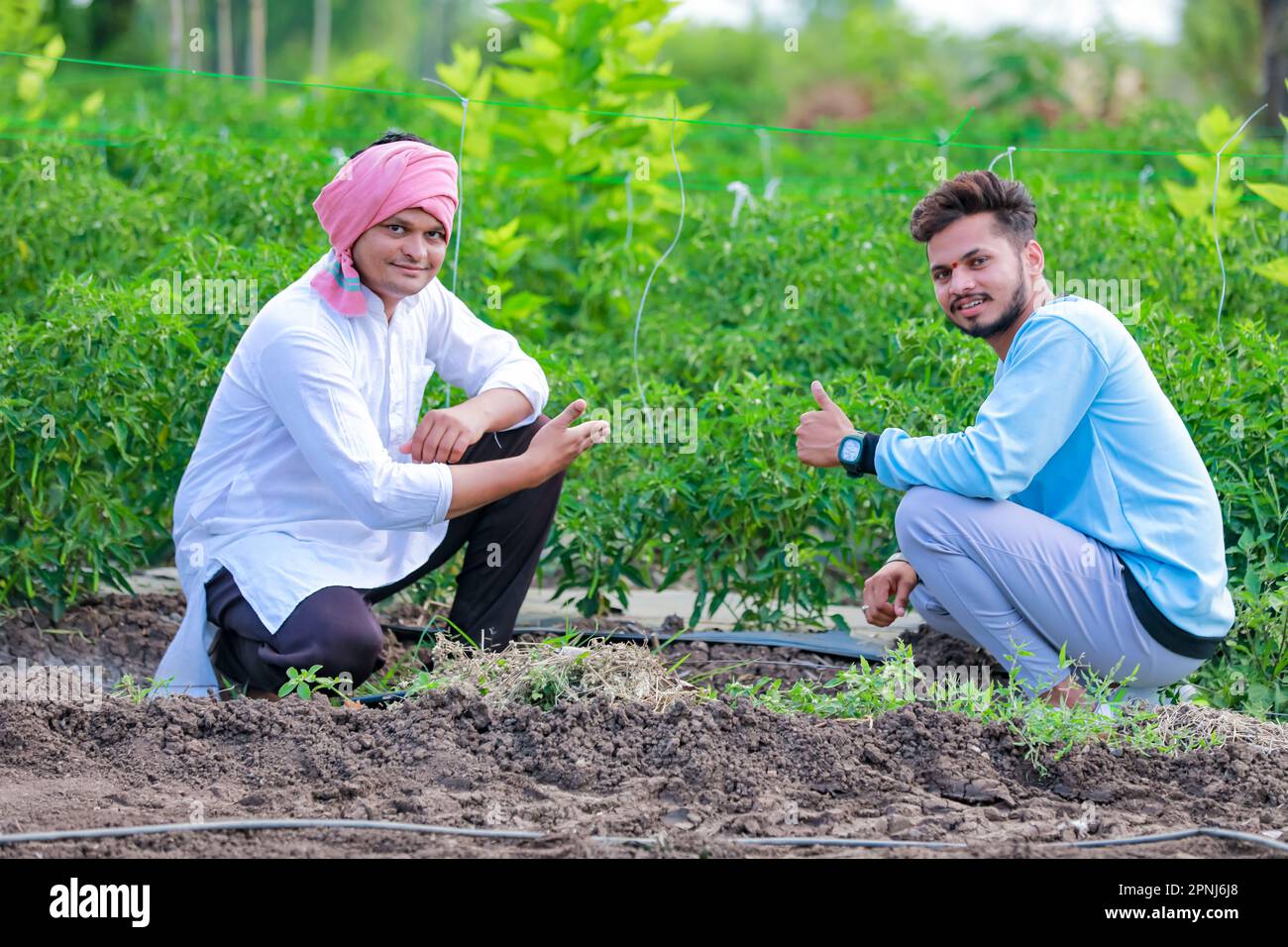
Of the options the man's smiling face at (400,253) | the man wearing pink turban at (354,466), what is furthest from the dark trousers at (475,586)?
the man's smiling face at (400,253)

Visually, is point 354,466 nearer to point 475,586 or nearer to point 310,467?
point 310,467

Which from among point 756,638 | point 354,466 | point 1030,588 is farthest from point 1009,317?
point 354,466

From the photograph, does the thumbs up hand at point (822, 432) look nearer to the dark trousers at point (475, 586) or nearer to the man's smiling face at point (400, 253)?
the dark trousers at point (475, 586)

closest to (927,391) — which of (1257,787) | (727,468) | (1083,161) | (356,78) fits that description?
(727,468)

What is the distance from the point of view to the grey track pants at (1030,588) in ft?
10.3

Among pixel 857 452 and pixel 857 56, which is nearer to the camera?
pixel 857 452

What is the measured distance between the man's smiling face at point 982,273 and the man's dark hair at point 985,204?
0.02 m

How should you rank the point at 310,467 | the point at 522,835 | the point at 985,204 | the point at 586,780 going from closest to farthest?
the point at 522,835 < the point at 586,780 < the point at 985,204 < the point at 310,467

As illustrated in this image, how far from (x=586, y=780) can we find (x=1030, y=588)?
108 cm

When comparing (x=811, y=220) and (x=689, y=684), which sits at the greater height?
(x=811, y=220)

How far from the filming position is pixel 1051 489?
3.28 m

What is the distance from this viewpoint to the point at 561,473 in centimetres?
368
